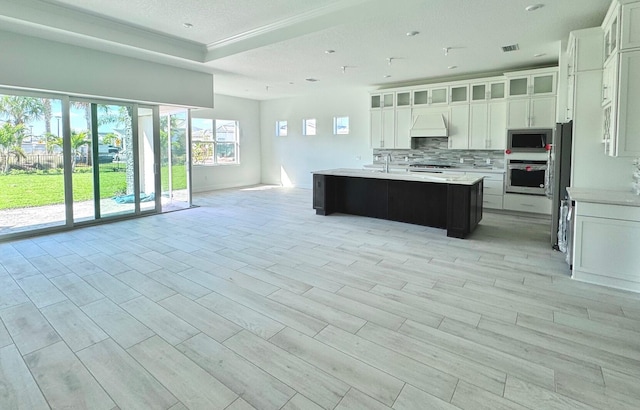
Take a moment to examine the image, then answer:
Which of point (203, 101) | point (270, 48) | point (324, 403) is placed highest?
point (270, 48)

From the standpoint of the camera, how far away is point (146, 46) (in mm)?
5438

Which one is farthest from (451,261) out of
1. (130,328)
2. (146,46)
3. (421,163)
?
(146,46)

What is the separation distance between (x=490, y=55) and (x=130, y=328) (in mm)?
6450

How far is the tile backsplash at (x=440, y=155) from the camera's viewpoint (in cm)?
746

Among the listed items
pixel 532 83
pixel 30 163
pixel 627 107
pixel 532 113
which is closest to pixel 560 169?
pixel 627 107

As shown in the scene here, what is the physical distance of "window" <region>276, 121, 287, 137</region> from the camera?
11.2 metres

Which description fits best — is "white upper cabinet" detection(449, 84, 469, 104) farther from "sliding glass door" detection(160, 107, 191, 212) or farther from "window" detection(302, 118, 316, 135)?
"sliding glass door" detection(160, 107, 191, 212)

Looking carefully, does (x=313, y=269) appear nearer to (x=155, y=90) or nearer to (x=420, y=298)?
(x=420, y=298)

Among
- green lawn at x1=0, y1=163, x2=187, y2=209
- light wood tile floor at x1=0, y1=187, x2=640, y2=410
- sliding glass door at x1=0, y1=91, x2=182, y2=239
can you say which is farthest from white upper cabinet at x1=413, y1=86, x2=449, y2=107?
green lawn at x1=0, y1=163, x2=187, y2=209

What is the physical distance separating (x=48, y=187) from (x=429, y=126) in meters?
7.06

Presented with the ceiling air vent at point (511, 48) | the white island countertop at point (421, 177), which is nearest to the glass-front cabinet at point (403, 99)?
the ceiling air vent at point (511, 48)

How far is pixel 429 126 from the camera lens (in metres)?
7.70

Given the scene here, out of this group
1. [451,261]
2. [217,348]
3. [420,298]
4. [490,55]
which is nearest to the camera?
[217,348]

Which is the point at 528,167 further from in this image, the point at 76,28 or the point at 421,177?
the point at 76,28
